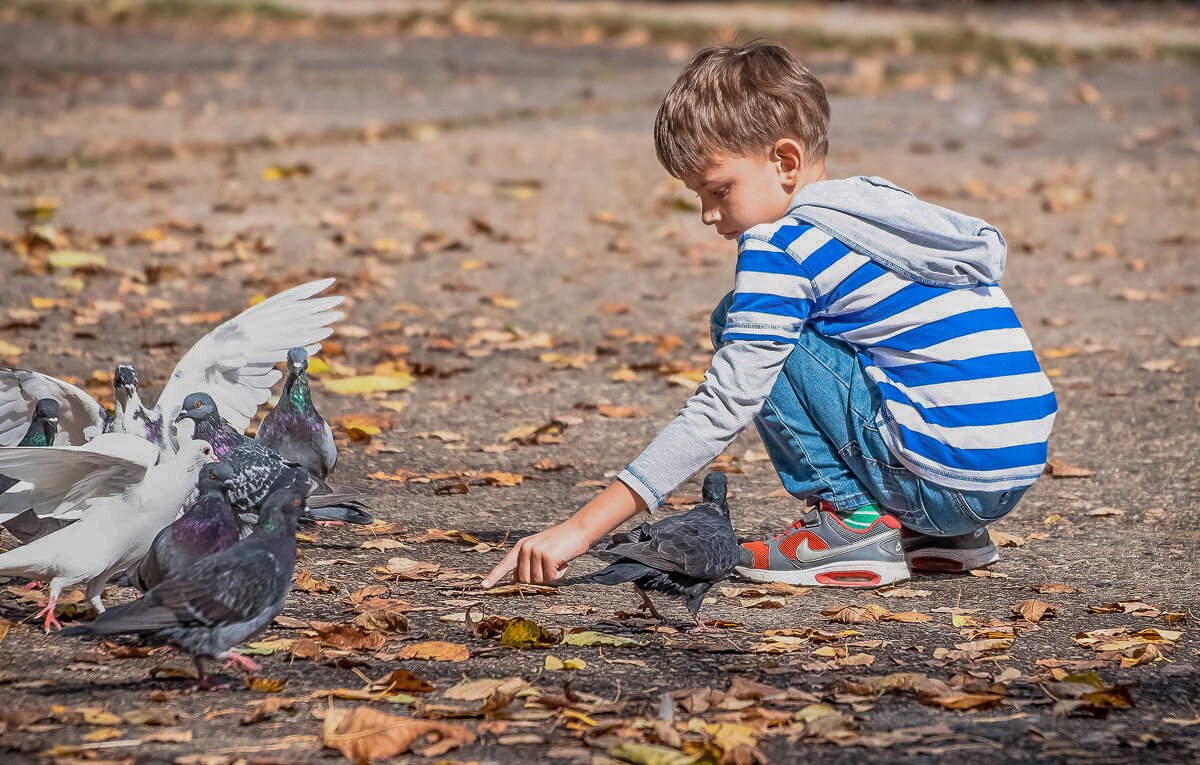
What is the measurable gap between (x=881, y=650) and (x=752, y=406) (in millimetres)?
653

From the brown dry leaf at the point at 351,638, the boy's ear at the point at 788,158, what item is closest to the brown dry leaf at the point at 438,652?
the brown dry leaf at the point at 351,638

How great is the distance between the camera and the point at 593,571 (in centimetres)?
371

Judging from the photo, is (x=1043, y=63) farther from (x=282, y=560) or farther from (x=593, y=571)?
(x=282, y=560)

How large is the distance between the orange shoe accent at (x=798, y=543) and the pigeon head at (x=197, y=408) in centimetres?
160

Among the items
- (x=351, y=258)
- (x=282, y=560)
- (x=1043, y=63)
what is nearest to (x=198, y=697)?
(x=282, y=560)

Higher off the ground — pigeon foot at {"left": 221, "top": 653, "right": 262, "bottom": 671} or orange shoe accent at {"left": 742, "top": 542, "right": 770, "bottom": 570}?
orange shoe accent at {"left": 742, "top": 542, "right": 770, "bottom": 570}

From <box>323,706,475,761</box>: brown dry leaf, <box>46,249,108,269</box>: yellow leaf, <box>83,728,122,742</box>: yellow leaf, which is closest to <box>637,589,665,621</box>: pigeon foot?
<box>323,706,475,761</box>: brown dry leaf

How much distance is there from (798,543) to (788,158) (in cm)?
106

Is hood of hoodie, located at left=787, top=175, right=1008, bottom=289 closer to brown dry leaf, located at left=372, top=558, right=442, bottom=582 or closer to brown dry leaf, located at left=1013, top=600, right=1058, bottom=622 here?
brown dry leaf, located at left=1013, top=600, right=1058, bottom=622

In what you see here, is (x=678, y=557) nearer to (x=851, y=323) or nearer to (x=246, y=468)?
(x=851, y=323)

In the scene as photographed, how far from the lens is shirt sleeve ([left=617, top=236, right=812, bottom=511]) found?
2998 millimetres

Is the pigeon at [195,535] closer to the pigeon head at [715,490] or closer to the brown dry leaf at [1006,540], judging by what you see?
the pigeon head at [715,490]

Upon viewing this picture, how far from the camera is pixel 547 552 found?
9.33ft

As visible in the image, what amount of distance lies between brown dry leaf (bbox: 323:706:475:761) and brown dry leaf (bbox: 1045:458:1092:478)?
8.92 ft
